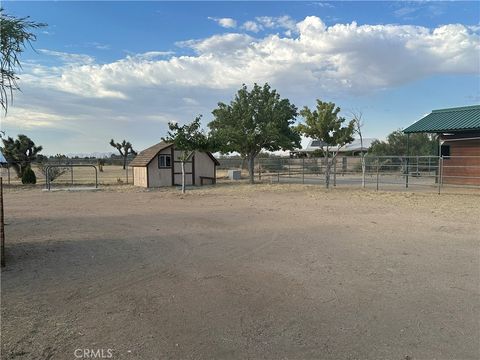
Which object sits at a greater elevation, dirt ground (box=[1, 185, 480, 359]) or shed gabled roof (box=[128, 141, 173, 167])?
shed gabled roof (box=[128, 141, 173, 167])

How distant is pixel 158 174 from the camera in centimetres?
2386

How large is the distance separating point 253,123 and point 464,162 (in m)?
12.5

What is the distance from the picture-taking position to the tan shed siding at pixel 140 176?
23675 mm

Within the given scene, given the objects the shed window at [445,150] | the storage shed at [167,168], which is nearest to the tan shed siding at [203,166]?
the storage shed at [167,168]

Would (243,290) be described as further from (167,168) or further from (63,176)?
(63,176)

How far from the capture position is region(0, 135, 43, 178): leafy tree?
2998cm

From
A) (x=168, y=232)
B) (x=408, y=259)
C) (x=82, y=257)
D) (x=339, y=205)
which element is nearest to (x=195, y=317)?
(x=82, y=257)

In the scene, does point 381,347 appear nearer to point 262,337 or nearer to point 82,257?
point 262,337

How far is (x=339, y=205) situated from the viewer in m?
→ 13.7

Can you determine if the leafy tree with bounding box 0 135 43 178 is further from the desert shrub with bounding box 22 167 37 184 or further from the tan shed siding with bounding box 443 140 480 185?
the tan shed siding with bounding box 443 140 480 185

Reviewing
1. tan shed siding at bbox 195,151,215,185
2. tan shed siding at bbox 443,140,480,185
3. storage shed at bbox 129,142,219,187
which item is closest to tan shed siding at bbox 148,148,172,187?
storage shed at bbox 129,142,219,187

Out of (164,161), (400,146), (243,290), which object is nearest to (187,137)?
(164,161)

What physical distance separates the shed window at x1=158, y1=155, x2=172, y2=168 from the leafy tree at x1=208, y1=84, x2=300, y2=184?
3190mm

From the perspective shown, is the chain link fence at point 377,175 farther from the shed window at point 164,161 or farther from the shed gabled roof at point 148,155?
the shed window at point 164,161
